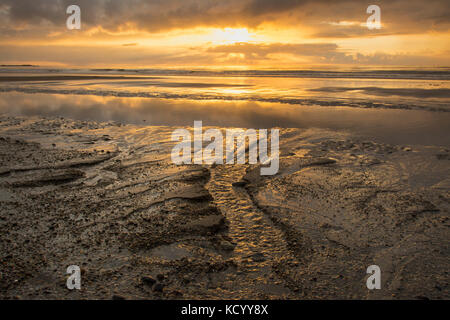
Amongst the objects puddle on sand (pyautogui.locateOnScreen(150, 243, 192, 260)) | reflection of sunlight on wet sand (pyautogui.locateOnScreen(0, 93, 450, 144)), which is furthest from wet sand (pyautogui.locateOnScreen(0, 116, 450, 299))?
reflection of sunlight on wet sand (pyautogui.locateOnScreen(0, 93, 450, 144))

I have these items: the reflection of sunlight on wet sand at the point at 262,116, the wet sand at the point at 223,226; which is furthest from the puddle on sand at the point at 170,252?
the reflection of sunlight on wet sand at the point at 262,116

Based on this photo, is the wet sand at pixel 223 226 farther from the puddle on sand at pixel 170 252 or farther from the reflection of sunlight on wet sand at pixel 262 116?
the reflection of sunlight on wet sand at pixel 262 116

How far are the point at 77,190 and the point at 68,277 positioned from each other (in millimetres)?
2287

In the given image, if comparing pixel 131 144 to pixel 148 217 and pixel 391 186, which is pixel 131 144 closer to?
pixel 148 217

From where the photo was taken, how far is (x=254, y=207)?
432 cm

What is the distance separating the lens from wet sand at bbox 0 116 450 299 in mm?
2779

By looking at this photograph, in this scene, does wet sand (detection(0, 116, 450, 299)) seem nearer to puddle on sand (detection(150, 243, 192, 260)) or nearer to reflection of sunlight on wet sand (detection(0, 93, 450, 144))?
puddle on sand (detection(150, 243, 192, 260))

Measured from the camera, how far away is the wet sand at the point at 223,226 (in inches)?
109

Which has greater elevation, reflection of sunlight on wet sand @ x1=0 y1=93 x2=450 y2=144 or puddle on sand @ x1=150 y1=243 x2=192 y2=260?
reflection of sunlight on wet sand @ x1=0 y1=93 x2=450 y2=144

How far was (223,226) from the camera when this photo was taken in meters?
→ 3.78

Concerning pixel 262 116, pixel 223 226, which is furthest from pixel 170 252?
pixel 262 116

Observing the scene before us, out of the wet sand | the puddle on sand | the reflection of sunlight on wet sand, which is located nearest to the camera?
the wet sand

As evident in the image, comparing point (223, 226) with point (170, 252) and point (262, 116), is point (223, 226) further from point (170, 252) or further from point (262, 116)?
point (262, 116)

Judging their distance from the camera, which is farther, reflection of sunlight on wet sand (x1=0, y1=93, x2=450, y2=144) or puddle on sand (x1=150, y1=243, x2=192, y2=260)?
reflection of sunlight on wet sand (x1=0, y1=93, x2=450, y2=144)
